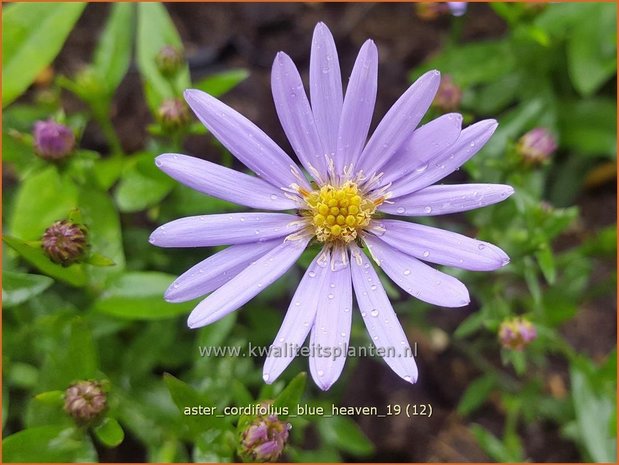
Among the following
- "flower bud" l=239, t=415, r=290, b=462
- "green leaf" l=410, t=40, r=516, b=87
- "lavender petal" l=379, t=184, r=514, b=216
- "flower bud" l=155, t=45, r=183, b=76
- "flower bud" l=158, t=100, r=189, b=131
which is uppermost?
"green leaf" l=410, t=40, r=516, b=87

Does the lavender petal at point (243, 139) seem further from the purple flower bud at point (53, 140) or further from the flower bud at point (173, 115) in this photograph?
the purple flower bud at point (53, 140)

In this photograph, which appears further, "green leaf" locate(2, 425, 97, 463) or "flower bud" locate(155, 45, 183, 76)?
"flower bud" locate(155, 45, 183, 76)

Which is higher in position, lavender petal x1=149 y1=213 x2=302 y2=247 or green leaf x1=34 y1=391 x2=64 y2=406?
lavender petal x1=149 y1=213 x2=302 y2=247

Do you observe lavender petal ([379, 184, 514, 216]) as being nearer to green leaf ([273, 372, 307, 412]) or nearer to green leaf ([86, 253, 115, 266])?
green leaf ([273, 372, 307, 412])

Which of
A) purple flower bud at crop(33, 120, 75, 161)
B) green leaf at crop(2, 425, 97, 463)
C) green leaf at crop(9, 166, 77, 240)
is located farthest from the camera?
green leaf at crop(9, 166, 77, 240)

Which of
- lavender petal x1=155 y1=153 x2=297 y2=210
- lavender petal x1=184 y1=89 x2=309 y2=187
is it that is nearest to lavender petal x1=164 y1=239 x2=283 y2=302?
lavender petal x1=155 y1=153 x2=297 y2=210

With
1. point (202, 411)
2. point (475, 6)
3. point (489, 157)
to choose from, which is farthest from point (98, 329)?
point (475, 6)

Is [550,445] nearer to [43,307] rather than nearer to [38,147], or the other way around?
[43,307]

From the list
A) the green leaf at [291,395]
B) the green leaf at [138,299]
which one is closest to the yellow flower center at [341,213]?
the green leaf at [291,395]
